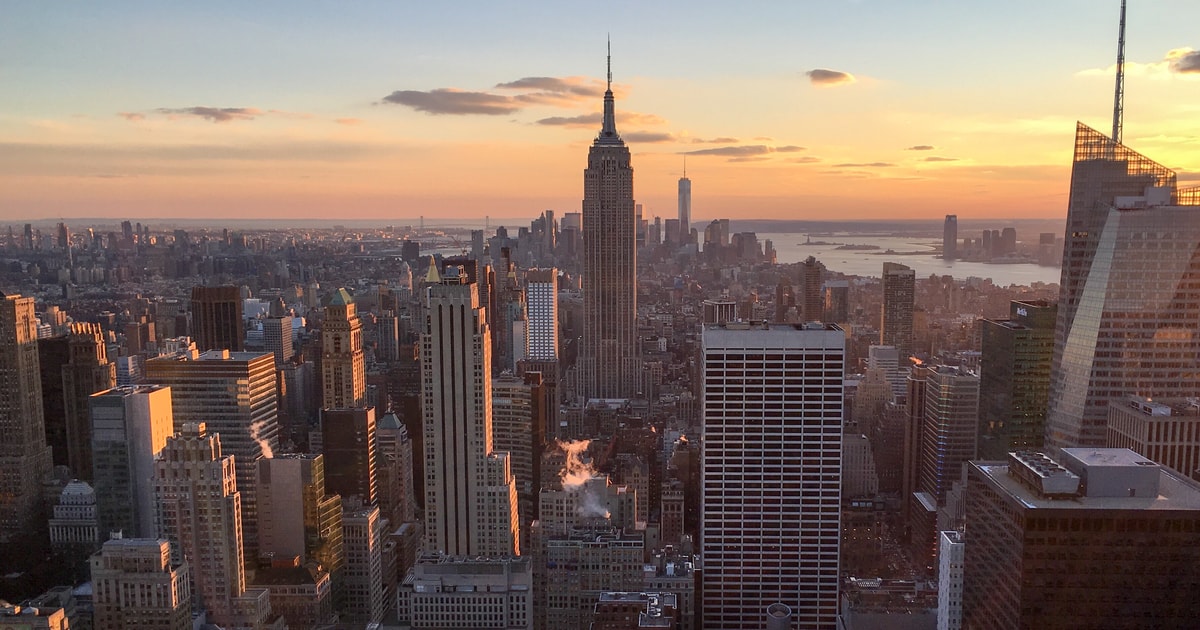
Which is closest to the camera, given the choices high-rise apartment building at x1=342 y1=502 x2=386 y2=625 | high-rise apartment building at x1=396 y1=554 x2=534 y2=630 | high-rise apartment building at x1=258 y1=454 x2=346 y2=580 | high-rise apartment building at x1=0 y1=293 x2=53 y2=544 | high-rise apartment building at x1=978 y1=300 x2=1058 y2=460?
high-rise apartment building at x1=396 y1=554 x2=534 y2=630

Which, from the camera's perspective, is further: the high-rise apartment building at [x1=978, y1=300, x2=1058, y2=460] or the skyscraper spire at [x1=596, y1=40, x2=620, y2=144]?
the skyscraper spire at [x1=596, y1=40, x2=620, y2=144]

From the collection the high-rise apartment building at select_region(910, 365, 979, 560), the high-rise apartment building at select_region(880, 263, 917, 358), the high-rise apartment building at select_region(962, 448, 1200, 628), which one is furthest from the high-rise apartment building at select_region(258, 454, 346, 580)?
the high-rise apartment building at select_region(880, 263, 917, 358)

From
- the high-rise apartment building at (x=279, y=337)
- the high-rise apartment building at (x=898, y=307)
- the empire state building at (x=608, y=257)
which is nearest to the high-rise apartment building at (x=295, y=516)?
the high-rise apartment building at (x=279, y=337)

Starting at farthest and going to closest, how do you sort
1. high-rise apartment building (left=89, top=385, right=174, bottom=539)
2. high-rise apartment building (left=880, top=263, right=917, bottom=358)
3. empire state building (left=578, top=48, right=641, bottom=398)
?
1. empire state building (left=578, top=48, right=641, bottom=398)
2. high-rise apartment building (left=880, top=263, right=917, bottom=358)
3. high-rise apartment building (left=89, top=385, right=174, bottom=539)

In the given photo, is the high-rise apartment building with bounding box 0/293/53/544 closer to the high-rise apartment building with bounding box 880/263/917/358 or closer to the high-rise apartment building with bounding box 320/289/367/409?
the high-rise apartment building with bounding box 320/289/367/409

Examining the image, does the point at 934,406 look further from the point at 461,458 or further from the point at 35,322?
the point at 35,322

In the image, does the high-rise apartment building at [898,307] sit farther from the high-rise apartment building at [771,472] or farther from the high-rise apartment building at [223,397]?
the high-rise apartment building at [223,397]
